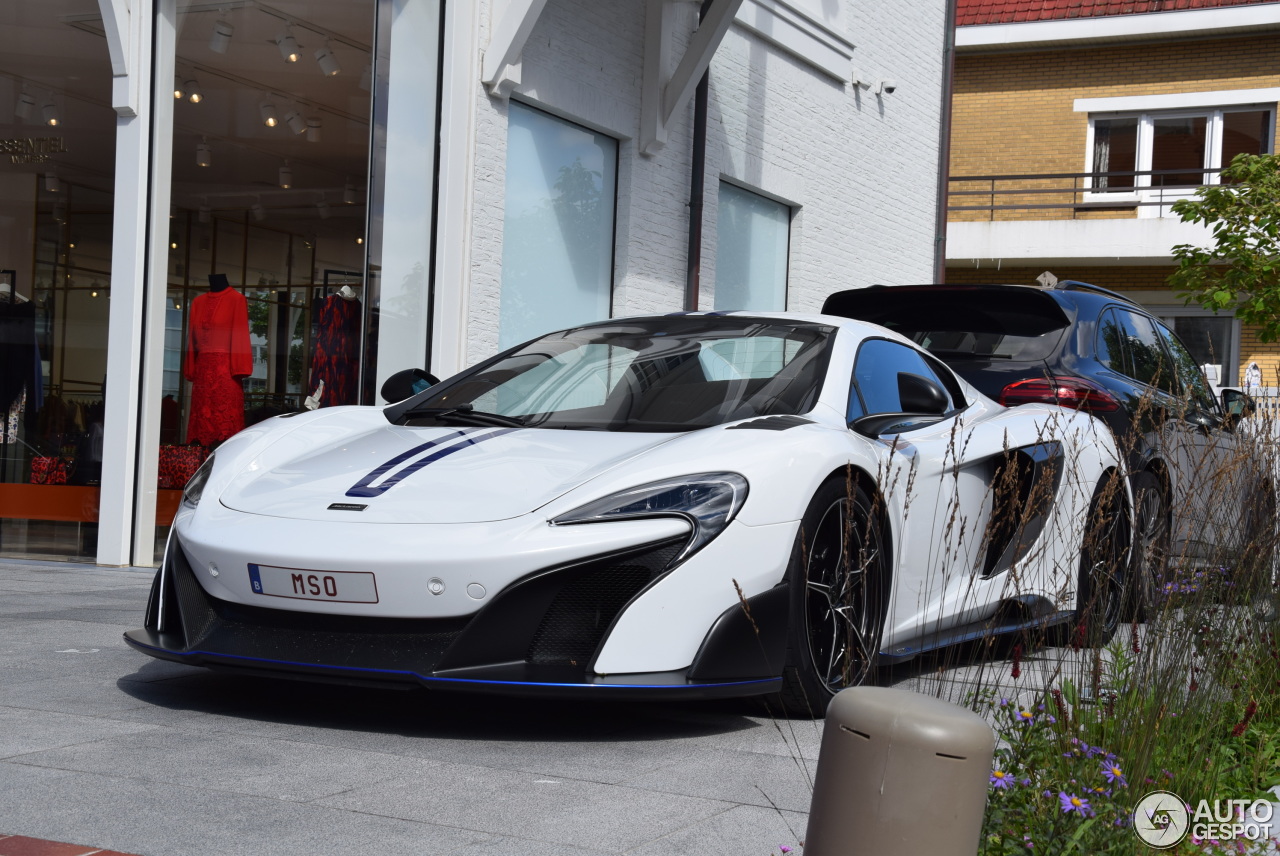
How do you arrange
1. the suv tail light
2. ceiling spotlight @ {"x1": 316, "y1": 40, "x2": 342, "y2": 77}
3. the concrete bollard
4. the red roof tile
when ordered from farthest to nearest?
1. the red roof tile
2. ceiling spotlight @ {"x1": 316, "y1": 40, "x2": 342, "y2": 77}
3. the suv tail light
4. the concrete bollard

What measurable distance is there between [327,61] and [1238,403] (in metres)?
6.95

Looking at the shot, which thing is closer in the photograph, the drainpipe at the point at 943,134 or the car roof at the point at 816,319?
the car roof at the point at 816,319

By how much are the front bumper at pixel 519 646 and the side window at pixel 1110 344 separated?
12.6 ft

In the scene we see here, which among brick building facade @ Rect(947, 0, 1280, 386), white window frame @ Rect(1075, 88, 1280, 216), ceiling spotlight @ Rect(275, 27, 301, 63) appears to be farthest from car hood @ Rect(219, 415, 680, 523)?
white window frame @ Rect(1075, 88, 1280, 216)

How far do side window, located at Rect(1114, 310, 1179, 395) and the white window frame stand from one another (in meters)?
18.7

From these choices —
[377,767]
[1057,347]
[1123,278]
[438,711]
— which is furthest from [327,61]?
[1123,278]

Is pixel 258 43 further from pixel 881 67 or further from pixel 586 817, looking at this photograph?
pixel 586 817

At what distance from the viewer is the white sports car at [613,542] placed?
12.1ft

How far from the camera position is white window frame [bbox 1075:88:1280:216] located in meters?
25.3

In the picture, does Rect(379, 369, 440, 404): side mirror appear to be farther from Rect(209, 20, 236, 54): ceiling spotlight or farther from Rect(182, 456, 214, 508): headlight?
Rect(209, 20, 236, 54): ceiling spotlight

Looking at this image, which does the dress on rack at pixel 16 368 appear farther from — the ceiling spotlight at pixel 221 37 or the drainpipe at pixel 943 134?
the drainpipe at pixel 943 134

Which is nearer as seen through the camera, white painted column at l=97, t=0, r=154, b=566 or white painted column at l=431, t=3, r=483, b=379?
white painted column at l=97, t=0, r=154, b=566

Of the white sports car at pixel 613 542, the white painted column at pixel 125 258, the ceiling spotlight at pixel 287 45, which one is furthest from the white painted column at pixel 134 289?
the white sports car at pixel 613 542

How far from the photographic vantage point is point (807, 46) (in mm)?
14047
